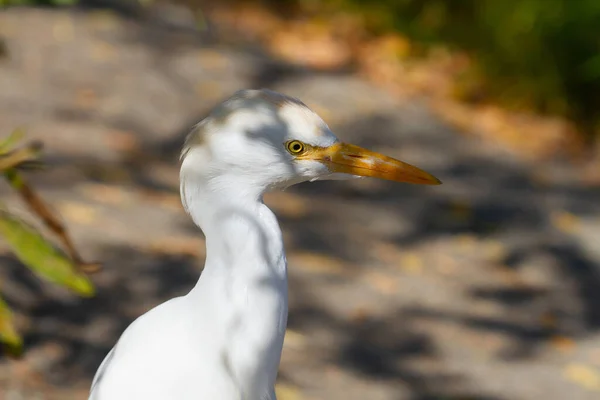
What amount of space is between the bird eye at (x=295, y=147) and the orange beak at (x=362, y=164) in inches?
0.9

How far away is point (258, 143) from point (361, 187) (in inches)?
143

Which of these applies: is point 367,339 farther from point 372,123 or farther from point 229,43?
point 229,43

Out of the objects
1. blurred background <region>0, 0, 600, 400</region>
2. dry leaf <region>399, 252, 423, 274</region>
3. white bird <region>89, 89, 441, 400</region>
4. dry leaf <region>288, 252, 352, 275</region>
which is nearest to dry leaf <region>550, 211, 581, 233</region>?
blurred background <region>0, 0, 600, 400</region>

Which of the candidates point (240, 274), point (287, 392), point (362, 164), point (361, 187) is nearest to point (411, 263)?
point (361, 187)

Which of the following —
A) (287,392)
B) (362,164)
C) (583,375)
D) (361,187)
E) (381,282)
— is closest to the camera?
(362,164)

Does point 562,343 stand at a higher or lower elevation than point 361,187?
lower

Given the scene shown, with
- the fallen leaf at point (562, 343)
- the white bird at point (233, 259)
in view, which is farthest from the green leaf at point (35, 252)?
the fallen leaf at point (562, 343)

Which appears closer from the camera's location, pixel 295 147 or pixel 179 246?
pixel 295 147

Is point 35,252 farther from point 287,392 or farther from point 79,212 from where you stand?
point 79,212

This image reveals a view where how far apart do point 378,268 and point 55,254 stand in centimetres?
261

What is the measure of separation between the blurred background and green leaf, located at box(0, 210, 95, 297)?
0.17 meters

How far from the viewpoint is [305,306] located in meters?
4.31

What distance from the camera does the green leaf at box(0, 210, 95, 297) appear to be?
2.39 meters

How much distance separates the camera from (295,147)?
2.05 m
